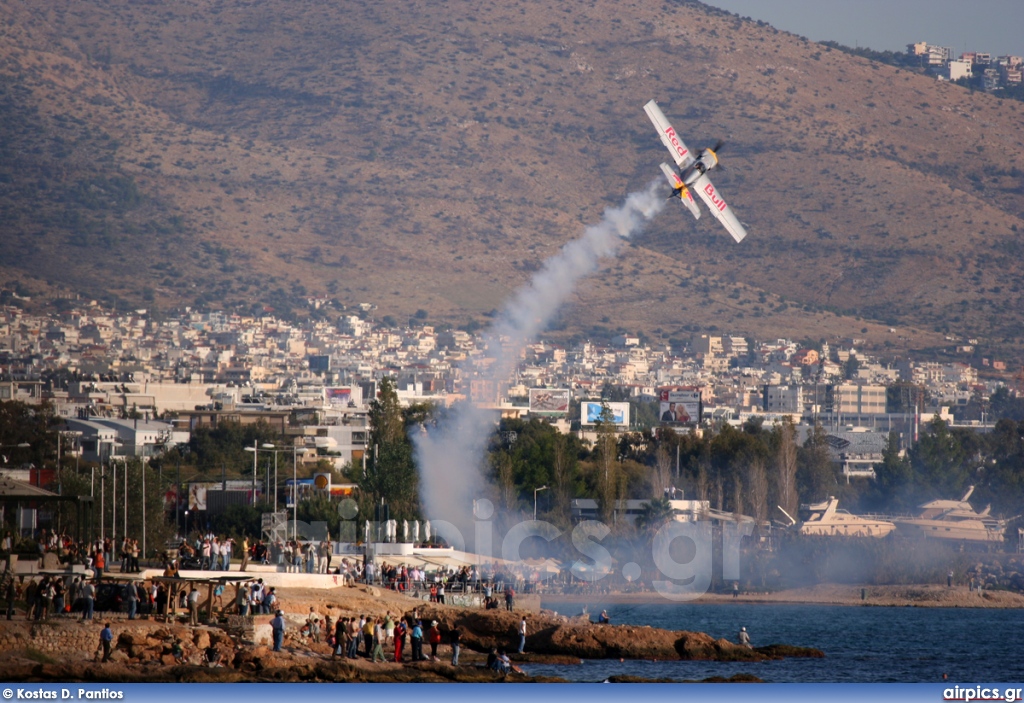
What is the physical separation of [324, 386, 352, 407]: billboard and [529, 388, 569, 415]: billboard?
53.0 feet

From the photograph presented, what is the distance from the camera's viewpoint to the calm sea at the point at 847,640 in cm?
4188

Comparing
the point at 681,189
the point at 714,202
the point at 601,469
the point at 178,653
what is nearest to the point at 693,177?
the point at 681,189

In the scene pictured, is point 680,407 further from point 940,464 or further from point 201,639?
point 201,639

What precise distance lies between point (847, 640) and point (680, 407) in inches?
3424

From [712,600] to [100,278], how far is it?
121 metres

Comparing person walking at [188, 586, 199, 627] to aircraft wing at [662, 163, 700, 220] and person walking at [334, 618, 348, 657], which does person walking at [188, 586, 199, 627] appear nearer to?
person walking at [334, 618, 348, 657]

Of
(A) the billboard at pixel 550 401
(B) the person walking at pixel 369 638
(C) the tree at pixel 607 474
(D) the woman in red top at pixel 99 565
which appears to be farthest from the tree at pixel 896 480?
(D) the woman in red top at pixel 99 565

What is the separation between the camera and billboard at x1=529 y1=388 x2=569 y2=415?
472ft

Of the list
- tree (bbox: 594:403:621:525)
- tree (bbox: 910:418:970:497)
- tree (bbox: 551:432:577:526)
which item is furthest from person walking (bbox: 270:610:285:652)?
tree (bbox: 910:418:970:497)

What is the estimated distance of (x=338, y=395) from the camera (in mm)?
151250

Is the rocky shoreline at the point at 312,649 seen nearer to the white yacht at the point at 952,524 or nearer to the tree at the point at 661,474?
the tree at the point at 661,474

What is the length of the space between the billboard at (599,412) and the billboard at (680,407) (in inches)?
128

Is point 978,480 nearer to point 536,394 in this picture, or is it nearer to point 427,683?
point 536,394

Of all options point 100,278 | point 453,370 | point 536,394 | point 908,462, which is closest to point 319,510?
point 908,462
